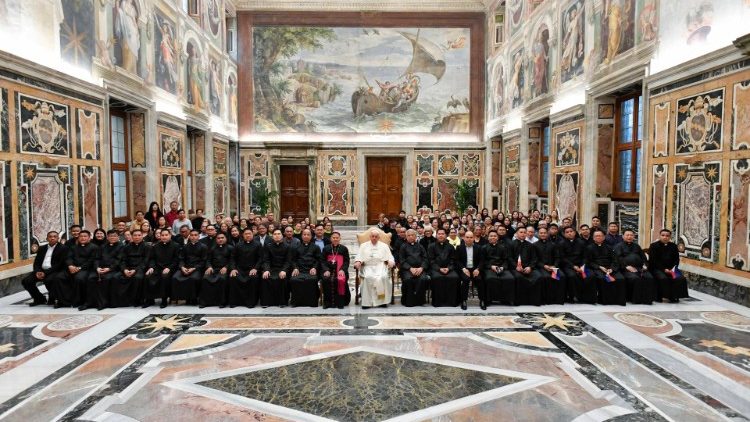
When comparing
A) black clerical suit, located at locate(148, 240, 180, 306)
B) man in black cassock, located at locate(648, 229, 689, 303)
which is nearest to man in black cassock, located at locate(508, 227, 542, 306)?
man in black cassock, located at locate(648, 229, 689, 303)

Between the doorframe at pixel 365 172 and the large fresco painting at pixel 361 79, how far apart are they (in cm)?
101

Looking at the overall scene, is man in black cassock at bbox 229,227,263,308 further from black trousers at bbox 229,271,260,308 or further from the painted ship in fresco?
the painted ship in fresco

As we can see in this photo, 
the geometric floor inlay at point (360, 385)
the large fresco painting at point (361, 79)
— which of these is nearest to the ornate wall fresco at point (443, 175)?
the large fresco painting at point (361, 79)

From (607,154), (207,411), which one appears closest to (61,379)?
(207,411)

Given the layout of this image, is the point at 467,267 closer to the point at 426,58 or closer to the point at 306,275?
the point at 306,275

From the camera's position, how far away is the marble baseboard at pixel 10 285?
7047 millimetres

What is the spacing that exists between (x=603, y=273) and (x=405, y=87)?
13.6 m

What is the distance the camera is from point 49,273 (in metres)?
6.96

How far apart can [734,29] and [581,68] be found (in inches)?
169

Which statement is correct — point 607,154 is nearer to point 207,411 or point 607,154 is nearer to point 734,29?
point 734,29

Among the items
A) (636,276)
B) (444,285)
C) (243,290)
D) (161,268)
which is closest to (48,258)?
(161,268)

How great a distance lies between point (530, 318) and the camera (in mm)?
6324

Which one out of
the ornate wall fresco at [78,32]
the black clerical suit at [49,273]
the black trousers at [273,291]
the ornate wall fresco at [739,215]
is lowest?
the black trousers at [273,291]

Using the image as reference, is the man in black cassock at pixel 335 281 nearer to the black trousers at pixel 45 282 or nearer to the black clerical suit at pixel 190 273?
the black clerical suit at pixel 190 273
